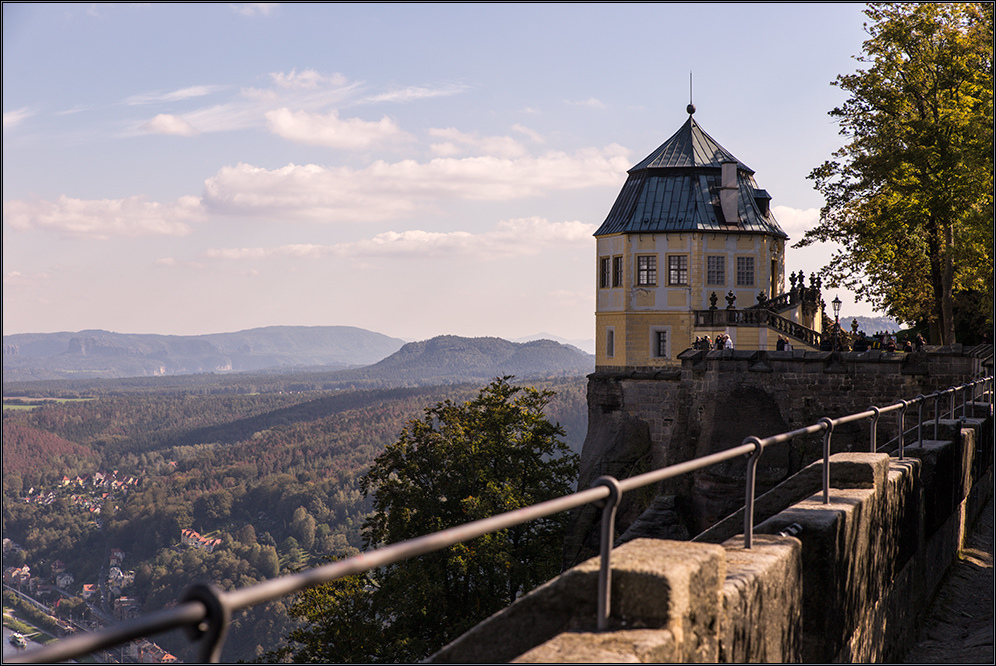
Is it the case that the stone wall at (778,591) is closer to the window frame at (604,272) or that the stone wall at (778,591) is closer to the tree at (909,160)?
the tree at (909,160)

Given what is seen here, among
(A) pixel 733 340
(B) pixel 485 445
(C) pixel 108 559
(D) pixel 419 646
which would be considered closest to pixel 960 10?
(A) pixel 733 340

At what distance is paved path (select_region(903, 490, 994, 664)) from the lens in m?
7.87

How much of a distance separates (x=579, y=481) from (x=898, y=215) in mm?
17210

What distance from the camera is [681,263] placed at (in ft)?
136

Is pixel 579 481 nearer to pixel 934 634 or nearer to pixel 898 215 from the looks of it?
pixel 898 215

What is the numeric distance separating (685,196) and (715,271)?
3796mm

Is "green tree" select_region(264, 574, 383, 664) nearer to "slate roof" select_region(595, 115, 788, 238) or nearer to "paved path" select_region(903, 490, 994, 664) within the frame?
"paved path" select_region(903, 490, 994, 664)

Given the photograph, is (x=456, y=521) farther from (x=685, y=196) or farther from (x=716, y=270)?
(x=685, y=196)

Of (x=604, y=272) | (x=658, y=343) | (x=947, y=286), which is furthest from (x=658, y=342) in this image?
(x=947, y=286)

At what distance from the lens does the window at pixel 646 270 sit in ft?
136

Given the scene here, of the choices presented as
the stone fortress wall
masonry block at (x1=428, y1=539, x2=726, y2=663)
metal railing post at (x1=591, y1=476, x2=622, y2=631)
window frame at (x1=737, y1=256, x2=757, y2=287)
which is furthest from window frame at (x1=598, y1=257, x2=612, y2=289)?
metal railing post at (x1=591, y1=476, x2=622, y2=631)

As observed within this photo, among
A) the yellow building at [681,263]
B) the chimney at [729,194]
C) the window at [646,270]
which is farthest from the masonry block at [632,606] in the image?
the chimney at [729,194]

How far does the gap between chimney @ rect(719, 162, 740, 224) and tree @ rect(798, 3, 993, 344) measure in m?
7.51

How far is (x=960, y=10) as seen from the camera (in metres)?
28.5
